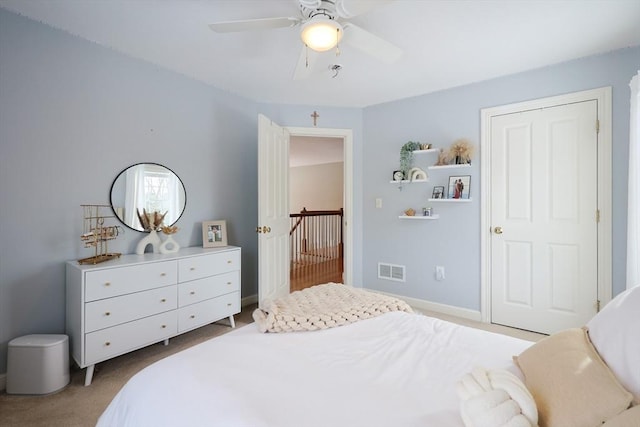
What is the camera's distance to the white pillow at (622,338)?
0.87 m

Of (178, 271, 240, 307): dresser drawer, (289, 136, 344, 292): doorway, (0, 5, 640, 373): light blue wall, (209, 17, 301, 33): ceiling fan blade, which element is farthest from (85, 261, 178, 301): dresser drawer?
(289, 136, 344, 292): doorway

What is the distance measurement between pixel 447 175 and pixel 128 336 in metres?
3.23

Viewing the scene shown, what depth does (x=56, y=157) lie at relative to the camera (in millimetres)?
2260

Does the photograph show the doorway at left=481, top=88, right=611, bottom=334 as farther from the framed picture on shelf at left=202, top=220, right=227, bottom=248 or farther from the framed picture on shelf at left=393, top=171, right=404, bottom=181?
the framed picture on shelf at left=202, top=220, right=227, bottom=248

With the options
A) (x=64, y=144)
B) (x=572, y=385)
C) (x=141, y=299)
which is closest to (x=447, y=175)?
(x=572, y=385)

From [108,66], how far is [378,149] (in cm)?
282

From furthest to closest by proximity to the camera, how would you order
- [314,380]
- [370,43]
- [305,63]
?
[305,63] → [370,43] → [314,380]

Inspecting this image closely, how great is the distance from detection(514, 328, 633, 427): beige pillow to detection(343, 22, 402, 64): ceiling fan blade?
5.69ft

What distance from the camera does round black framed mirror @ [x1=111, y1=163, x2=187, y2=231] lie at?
2.63 metres

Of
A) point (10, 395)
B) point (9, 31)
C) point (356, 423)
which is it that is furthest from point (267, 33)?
point (10, 395)

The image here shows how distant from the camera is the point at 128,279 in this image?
2.23m

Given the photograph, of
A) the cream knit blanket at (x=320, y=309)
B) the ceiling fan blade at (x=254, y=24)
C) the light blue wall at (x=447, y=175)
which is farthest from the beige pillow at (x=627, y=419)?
the light blue wall at (x=447, y=175)

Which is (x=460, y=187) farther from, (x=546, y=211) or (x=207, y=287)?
(x=207, y=287)

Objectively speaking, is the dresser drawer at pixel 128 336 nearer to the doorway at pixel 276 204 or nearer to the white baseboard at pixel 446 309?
the doorway at pixel 276 204
